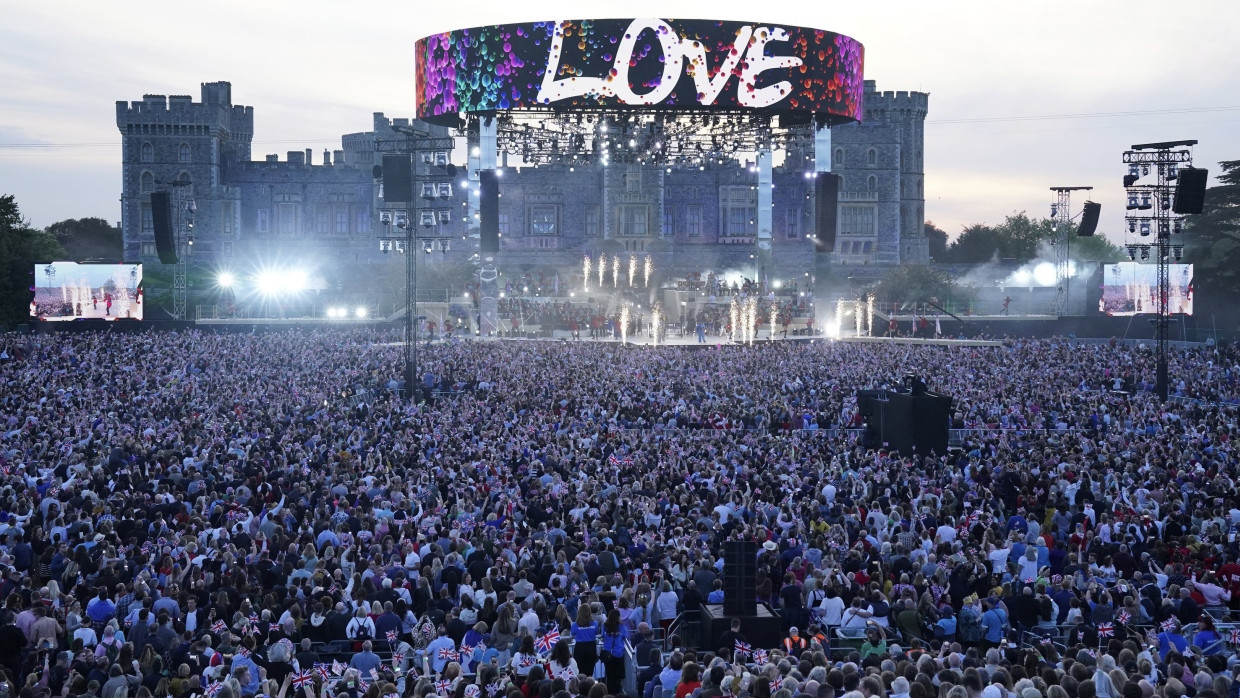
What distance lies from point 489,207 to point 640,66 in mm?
8482

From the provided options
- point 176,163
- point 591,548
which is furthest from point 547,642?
point 176,163

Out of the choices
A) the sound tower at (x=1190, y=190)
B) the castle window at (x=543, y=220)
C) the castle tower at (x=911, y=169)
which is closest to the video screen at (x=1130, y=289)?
the sound tower at (x=1190, y=190)

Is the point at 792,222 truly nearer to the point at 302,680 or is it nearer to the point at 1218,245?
the point at 1218,245

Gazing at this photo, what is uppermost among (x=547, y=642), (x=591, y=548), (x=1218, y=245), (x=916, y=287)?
(x=1218, y=245)

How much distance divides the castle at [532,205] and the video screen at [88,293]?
1921 cm

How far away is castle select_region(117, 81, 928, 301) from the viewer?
241 feet

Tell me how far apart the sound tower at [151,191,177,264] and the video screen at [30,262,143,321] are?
263cm

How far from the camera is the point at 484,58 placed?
168 feet

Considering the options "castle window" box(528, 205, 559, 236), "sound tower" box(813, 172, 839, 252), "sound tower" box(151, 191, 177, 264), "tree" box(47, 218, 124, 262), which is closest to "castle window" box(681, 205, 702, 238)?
"castle window" box(528, 205, 559, 236)

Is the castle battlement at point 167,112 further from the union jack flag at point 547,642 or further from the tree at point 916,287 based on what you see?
the union jack flag at point 547,642

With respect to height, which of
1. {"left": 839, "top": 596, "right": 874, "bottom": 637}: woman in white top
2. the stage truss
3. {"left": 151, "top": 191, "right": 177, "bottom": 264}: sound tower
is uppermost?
the stage truss

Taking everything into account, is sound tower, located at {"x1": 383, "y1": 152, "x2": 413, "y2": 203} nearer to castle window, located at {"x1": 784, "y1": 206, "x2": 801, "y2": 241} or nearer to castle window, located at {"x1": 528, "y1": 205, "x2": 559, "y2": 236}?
castle window, located at {"x1": 528, "y1": 205, "x2": 559, "y2": 236}

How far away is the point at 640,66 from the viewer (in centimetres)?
5003

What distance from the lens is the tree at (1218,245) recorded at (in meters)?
59.3
